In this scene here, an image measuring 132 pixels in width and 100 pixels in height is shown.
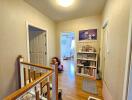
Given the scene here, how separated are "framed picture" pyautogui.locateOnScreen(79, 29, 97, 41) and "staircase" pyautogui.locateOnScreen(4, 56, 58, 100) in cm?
247

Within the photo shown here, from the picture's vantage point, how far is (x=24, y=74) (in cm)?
246

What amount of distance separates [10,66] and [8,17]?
1245 mm

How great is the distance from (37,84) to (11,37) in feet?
5.72

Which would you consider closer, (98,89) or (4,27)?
(4,27)

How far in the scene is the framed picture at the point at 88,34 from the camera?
148 inches

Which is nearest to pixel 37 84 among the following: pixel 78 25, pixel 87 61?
pixel 87 61

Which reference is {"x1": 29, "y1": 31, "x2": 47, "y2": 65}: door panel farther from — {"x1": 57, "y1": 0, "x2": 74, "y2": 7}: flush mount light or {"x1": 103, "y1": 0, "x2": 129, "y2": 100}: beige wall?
{"x1": 103, "y1": 0, "x2": 129, "y2": 100}: beige wall

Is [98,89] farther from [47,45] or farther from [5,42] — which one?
[5,42]

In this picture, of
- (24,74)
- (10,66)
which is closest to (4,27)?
(10,66)

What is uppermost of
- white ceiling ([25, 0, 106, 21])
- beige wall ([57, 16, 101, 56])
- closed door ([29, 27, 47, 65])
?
white ceiling ([25, 0, 106, 21])

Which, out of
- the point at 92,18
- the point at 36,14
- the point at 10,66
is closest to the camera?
the point at 10,66

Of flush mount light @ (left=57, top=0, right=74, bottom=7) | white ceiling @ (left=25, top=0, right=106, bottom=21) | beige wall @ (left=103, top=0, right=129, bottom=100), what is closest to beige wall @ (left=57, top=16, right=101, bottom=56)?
white ceiling @ (left=25, top=0, right=106, bottom=21)

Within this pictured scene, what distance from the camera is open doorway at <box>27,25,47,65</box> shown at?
3.98 metres

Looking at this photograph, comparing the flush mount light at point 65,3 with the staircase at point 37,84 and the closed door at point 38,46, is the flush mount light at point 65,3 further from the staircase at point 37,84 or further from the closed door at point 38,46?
the staircase at point 37,84
